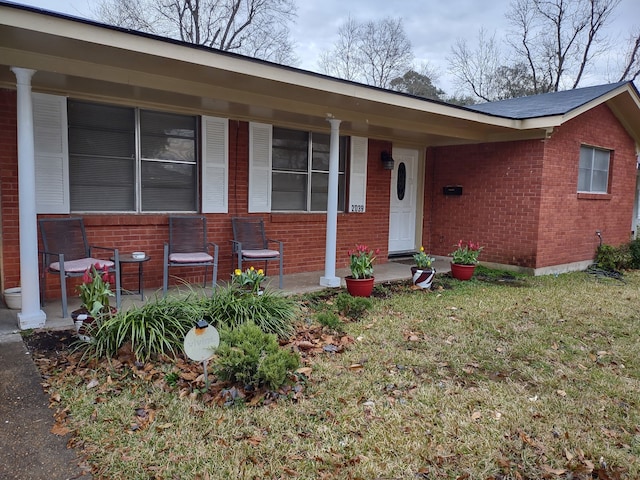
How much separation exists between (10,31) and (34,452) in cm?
302

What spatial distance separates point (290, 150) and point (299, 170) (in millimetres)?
343

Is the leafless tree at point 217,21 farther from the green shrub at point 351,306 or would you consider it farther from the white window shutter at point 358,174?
the green shrub at point 351,306

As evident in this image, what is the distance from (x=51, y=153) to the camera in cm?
498

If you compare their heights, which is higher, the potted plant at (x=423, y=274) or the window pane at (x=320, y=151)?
the window pane at (x=320, y=151)

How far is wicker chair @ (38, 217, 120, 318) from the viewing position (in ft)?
14.8

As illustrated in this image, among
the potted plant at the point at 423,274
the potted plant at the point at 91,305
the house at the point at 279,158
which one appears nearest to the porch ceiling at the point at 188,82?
the house at the point at 279,158

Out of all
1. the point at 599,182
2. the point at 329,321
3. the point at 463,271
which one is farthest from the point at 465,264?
the point at 599,182

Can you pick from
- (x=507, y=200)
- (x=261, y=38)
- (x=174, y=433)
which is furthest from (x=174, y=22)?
(x=174, y=433)

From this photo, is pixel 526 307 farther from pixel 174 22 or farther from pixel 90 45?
pixel 174 22

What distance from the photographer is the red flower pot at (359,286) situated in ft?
18.7

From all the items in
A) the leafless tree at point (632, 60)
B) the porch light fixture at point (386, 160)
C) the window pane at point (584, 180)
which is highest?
the leafless tree at point (632, 60)

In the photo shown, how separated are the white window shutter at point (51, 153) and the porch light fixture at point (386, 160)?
5.02m

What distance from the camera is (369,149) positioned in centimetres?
Answer: 804

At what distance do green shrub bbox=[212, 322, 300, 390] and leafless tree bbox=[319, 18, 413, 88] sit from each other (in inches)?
837
